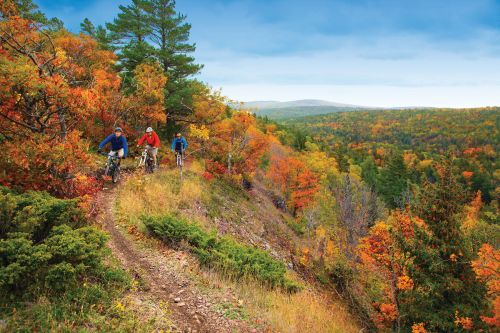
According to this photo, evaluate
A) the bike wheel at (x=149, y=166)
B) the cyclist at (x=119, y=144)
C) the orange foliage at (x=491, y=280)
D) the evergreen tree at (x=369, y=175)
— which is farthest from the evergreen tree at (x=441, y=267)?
the evergreen tree at (x=369, y=175)

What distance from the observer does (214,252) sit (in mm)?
9539

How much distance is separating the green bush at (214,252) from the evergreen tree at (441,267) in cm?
500

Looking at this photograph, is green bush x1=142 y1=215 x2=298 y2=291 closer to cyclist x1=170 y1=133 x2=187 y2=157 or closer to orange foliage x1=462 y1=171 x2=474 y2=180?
cyclist x1=170 y1=133 x2=187 y2=157

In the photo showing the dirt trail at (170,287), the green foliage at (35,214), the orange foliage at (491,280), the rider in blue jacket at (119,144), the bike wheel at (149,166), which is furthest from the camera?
the bike wheel at (149,166)

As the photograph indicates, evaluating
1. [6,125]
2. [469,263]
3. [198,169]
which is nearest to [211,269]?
[6,125]

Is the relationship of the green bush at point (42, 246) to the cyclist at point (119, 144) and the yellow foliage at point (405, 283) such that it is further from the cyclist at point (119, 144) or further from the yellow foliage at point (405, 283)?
the yellow foliage at point (405, 283)

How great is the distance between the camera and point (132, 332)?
5.51 metres

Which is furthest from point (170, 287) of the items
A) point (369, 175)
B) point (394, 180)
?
point (369, 175)

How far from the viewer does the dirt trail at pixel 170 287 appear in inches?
259

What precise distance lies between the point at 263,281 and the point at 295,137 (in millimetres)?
78629

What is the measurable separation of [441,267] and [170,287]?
9.71 metres

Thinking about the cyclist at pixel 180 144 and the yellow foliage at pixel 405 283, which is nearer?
the yellow foliage at pixel 405 283

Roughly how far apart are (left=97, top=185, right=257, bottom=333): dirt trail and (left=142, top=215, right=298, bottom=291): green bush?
25.3 inches

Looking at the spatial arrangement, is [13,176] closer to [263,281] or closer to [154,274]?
[154,274]
